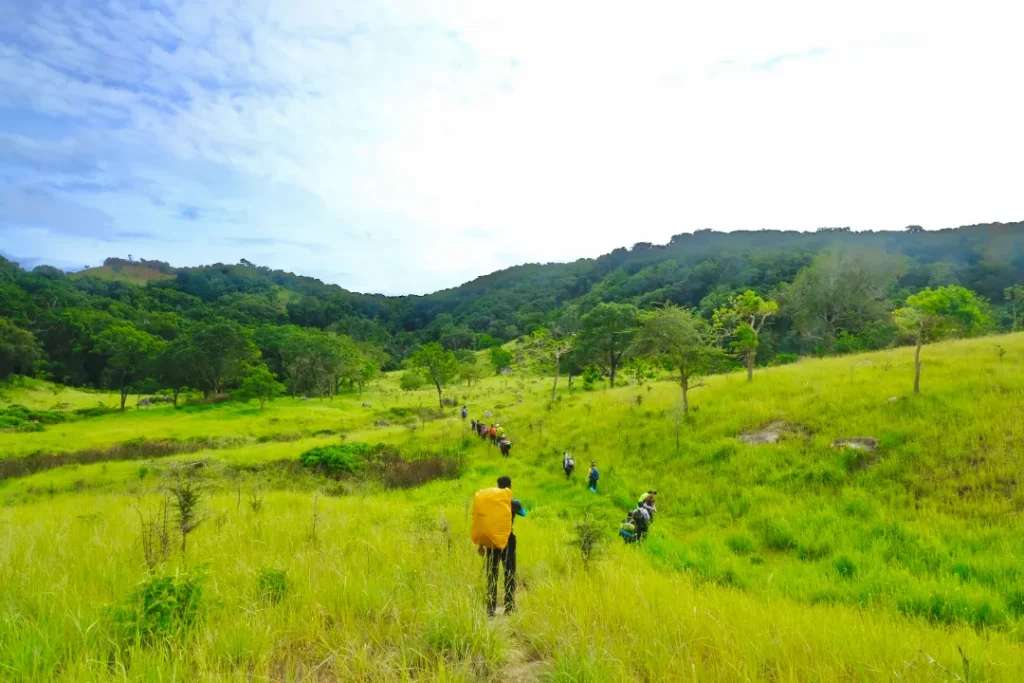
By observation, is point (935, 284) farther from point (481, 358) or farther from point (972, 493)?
point (972, 493)

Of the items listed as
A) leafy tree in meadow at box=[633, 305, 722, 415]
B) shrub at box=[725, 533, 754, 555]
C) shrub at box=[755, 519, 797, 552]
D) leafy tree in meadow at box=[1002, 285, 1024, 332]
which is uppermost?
leafy tree in meadow at box=[1002, 285, 1024, 332]

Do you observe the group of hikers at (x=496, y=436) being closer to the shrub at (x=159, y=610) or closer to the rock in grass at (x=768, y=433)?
the rock in grass at (x=768, y=433)

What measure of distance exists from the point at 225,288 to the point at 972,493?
21217 centimetres

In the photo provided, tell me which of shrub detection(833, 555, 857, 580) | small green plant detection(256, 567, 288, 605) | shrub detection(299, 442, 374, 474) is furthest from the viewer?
shrub detection(299, 442, 374, 474)

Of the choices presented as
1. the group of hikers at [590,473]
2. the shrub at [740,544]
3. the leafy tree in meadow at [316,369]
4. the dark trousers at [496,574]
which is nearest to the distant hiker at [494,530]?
the dark trousers at [496,574]

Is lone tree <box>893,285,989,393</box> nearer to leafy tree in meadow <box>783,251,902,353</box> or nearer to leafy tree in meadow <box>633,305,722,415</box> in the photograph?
leafy tree in meadow <box>633,305,722,415</box>

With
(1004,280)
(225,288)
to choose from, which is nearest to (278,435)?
(1004,280)

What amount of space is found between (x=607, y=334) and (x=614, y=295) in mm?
83916

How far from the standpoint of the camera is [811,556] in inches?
369

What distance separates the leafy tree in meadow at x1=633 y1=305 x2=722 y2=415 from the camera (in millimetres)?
21078

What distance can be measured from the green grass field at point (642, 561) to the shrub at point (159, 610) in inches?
2.8

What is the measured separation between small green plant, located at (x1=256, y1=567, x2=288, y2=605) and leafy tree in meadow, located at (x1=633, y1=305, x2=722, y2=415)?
17.9 meters

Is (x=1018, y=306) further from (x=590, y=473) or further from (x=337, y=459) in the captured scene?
(x=337, y=459)

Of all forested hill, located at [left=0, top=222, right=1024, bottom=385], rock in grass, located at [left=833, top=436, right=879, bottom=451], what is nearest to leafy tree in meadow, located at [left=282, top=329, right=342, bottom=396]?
forested hill, located at [left=0, top=222, right=1024, bottom=385]
